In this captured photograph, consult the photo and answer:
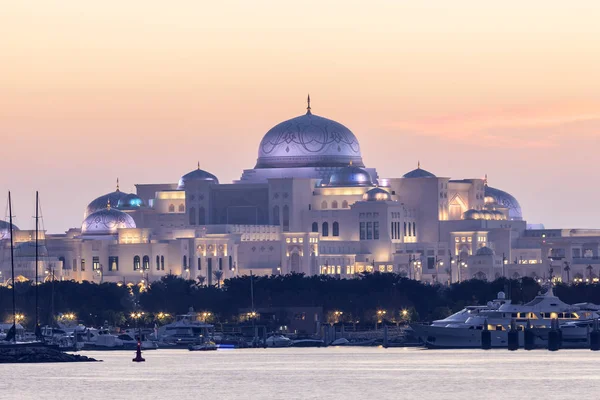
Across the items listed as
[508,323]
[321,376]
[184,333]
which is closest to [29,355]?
[321,376]

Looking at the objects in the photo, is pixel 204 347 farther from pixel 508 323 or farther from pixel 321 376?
pixel 321 376

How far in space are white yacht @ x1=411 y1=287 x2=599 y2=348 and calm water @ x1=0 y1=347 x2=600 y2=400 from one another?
419cm

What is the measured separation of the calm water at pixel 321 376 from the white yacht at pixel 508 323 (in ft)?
13.8

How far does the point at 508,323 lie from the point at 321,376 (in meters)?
33.5

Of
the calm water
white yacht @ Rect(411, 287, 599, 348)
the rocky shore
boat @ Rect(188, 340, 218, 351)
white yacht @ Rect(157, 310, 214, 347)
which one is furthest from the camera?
white yacht @ Rect(157, 310, 214, 347)

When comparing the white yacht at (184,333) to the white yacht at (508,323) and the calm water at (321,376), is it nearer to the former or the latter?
the calm water at (321,376)

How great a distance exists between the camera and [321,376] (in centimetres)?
14288

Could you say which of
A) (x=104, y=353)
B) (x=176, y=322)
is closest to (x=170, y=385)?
(x=104, y=353)

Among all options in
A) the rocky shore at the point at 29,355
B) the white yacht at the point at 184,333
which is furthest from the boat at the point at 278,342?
the rocky shore at the point at 29,355

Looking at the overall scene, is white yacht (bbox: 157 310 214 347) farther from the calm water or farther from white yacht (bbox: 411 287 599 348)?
white yacht (bbox: 411 287 599 348)

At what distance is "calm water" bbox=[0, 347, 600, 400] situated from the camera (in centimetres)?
13012

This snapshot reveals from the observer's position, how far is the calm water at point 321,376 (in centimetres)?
13012

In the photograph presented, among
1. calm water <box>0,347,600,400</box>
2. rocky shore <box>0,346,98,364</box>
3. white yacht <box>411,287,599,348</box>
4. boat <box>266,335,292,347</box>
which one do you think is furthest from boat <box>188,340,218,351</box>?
rocky shore <box>0,346,98,364</box>

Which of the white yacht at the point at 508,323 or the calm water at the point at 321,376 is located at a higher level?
the white yacht at the point at 508,323
